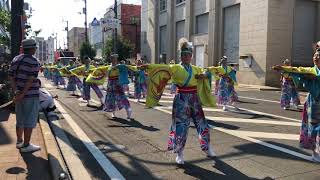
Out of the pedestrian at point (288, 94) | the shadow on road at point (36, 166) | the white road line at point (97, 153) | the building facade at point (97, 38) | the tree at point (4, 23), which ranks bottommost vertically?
the white road line at point (97, 153)

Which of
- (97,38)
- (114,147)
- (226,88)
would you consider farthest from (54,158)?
(97,38)

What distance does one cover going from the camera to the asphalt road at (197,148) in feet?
20.7

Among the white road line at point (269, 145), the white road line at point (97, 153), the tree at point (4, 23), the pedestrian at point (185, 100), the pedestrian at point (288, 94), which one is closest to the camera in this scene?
the white road line at point (97, 153)

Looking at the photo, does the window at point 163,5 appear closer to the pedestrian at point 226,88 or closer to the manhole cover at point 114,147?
the pedestrian at point 226,88

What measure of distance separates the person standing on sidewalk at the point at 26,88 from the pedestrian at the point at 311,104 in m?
3.69

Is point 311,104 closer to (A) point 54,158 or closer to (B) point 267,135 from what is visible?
(B) point 267,135

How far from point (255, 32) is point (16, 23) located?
19970mm

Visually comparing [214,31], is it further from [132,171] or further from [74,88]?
[132,171]

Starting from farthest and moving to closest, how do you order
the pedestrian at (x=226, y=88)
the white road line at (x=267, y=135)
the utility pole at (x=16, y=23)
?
the pedestrian at (x=226, y=88)
the utility pole at (x=16, y=23)
the white road line at (x=267, y=135)

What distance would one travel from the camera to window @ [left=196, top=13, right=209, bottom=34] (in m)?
37.2

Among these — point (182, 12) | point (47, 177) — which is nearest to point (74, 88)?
point (47, 177)

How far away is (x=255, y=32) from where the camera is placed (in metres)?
29.4

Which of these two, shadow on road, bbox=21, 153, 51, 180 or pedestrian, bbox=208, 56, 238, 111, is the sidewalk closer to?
shadow on road, bbox=21, 153, 51, 180

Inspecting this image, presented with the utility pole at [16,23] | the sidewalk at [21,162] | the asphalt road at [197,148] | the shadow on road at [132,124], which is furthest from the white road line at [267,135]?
the utility pole at [16,23]
